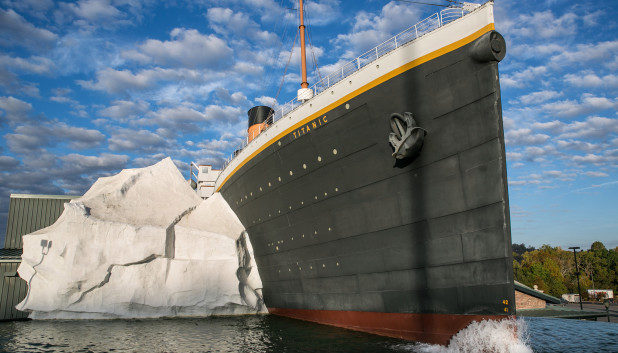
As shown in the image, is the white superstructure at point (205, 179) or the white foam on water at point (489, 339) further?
the white superstructure at point (205, 179)

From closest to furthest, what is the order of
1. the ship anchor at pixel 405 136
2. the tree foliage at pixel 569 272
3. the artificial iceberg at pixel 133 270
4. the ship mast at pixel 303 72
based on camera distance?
Result: 1. the ship anchor at pixel 405 136
2. the ship mast at pixel 303 72
3. the artificial iceberg at pixel 133 270
4. the tree foliage at pixel 569 272

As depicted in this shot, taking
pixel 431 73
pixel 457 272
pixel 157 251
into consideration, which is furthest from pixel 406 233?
pixel 157 251

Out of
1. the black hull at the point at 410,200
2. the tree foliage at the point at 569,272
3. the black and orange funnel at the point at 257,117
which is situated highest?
the black and orange funnel at the point at 257,117

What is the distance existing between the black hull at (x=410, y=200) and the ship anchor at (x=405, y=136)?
0.27m

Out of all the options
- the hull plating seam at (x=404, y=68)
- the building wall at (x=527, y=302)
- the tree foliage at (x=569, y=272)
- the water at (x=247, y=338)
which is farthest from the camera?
the tree foliage at (x=569, y=272)

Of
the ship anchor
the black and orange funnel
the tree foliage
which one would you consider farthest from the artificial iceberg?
the tree foliage

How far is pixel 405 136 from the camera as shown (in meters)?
10.0

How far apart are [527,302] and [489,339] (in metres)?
25.2

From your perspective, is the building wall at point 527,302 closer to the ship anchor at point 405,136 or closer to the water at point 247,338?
the water at point 247,338

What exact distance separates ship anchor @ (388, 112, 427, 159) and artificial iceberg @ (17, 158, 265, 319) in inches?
449

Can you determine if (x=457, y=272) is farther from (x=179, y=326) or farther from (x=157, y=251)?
(x=157, y=251)

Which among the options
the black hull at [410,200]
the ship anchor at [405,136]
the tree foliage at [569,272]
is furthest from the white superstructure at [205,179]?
the tree foliage at [569,272]

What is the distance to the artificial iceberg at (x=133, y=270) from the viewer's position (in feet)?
60.0

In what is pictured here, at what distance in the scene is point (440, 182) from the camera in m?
9.97
